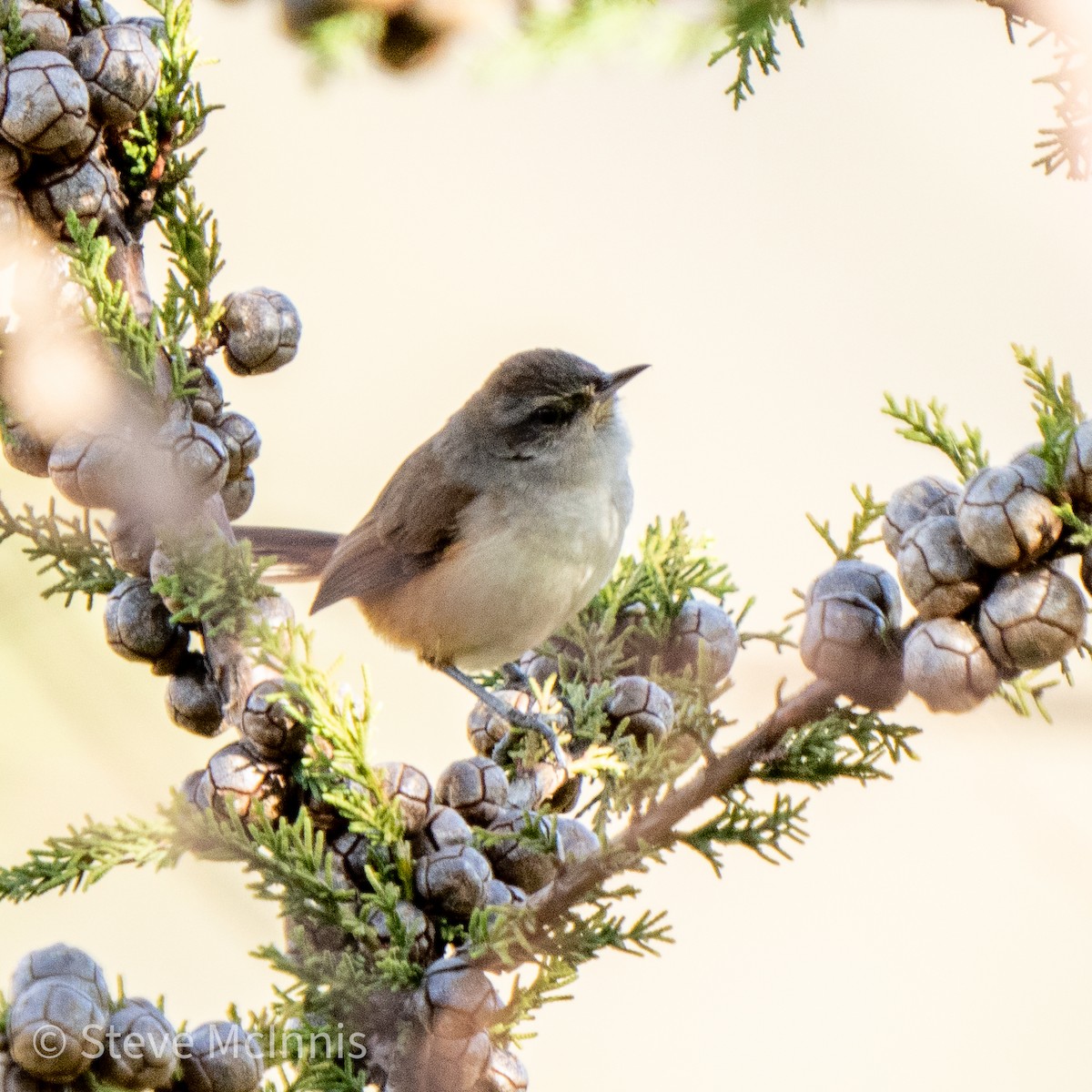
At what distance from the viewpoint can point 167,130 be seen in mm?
2230

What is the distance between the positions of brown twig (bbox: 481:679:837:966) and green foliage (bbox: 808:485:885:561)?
265 millimetres

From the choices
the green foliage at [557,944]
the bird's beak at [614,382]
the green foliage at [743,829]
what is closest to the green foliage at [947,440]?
the green foliage at [743,829]

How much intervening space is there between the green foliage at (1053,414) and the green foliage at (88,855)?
1.24 metres

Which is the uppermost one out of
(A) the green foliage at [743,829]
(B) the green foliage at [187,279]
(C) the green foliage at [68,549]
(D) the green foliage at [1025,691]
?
(B) the green foliage at [187,279]

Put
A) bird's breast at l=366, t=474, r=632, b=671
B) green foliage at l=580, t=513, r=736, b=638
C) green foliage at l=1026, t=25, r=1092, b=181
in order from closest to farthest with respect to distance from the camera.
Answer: green foliage at l=1026, t=25, r=1092, b=181 → green foliage at l=580, t=513, r=736, b=638 → bird's breast at l=366, t=474, r=632, b=671

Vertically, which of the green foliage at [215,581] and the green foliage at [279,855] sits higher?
the green foliage at [215,581]

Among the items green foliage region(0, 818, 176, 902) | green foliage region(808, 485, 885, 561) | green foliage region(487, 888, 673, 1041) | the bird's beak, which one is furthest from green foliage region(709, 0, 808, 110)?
the bird's beak

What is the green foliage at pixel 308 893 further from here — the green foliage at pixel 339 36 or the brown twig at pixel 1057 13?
the green foliage at pixel 339 36

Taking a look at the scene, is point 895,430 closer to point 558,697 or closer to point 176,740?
point 558,697

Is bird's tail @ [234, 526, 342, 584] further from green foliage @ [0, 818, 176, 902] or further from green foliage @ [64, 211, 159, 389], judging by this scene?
green foliage @ [0, 818, 176, 902]

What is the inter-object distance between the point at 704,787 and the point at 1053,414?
2.10ft

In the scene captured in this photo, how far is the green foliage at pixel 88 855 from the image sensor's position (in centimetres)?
178

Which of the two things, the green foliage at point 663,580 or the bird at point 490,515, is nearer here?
the green foliage at point 663,580

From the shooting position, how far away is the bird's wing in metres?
3.78
